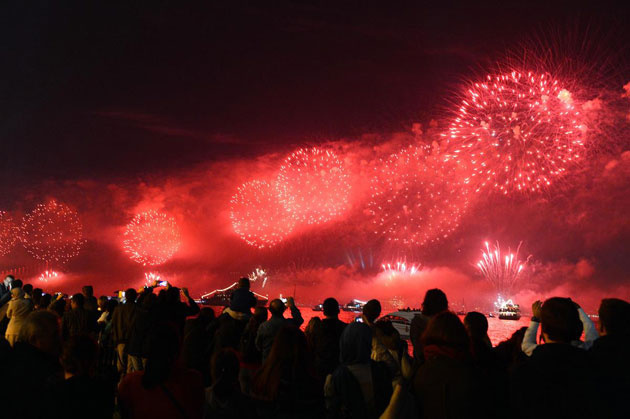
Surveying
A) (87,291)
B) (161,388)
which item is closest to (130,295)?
(87,291)

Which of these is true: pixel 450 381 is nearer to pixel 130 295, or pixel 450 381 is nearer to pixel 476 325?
pixel 476 325

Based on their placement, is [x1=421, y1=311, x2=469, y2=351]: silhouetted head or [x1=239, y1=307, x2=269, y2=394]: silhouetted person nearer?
[x1=421, y1=311, x2=469, y2=351]: silhouetted head

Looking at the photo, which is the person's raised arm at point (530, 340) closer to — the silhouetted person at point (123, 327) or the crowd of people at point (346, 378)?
the crowd of people at point (346, 378)

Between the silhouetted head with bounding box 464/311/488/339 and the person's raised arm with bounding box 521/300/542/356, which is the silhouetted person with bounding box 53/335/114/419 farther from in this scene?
the person's raised arm with bounding box 521/300/542/356

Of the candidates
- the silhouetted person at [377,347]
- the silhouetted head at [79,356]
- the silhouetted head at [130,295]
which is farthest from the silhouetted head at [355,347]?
the silhouetted head at [130,295]

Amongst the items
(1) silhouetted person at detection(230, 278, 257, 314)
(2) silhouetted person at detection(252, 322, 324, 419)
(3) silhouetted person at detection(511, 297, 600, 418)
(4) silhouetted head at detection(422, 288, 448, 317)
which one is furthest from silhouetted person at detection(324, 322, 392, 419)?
(1) silhouetted person at detection(230, 278, 257, 314)

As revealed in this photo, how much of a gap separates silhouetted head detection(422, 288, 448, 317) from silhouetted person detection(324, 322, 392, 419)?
0.99 m

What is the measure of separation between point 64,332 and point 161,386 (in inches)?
306

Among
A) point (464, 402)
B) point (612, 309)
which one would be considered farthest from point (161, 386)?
point (612, 309)

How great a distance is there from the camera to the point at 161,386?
11.3 feet

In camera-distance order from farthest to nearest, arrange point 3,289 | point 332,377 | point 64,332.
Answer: point 3,289
point 64,332
point 332,377

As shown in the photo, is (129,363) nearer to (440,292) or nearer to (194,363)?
(194,363)

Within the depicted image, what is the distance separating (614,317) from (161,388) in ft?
13.3

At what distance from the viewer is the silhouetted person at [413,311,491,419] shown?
10.3 ft
